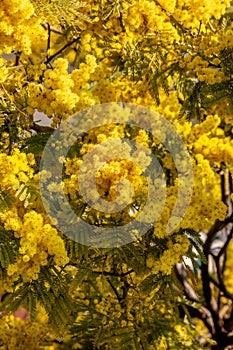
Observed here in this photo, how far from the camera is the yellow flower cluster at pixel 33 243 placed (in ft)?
10.2

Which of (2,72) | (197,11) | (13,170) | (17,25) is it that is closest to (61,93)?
(2,72)

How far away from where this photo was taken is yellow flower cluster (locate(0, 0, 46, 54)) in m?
3.39

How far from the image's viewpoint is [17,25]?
355 centimetres

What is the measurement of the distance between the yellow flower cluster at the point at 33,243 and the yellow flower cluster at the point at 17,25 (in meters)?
1.06

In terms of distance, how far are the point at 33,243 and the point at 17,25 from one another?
132 centimetres

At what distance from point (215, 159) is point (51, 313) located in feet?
5.28

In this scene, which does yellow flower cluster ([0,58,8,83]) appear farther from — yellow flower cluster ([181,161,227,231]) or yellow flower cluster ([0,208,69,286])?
yellow flower cluster ([181,161,227,231])

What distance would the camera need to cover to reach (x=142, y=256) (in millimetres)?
3826

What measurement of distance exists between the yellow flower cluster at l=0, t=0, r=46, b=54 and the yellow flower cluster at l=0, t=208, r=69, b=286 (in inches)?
41.6

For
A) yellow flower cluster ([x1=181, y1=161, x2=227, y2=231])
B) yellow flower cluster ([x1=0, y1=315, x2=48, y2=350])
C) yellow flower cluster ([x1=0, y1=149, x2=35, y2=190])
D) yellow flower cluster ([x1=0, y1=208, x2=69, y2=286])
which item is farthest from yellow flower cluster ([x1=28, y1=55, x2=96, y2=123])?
yellow flower cluster ([x1=0, y1=315, x2=48, y2=350])

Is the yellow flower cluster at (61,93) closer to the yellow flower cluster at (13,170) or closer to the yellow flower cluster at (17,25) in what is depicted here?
the yellow flower cluster at (17,25)

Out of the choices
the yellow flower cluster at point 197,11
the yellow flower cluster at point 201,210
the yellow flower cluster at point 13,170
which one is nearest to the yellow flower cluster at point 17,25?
the yellow flower cluster at point 13,170

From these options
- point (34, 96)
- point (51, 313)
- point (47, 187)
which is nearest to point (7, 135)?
point (34, 96)

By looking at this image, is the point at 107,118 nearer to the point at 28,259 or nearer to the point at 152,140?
the point at 152,140
